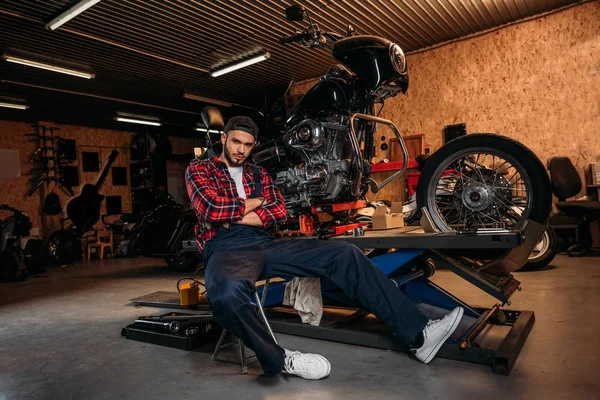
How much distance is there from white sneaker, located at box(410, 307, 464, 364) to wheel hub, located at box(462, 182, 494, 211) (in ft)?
3.03

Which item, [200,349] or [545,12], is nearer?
[200,349]

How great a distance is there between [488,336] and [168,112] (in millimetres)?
9200

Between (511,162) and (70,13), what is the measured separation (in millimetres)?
4998

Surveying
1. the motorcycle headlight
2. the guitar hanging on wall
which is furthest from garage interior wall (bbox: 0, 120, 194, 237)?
the motorcycle headlight

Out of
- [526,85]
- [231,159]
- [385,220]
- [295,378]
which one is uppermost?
[526,85]

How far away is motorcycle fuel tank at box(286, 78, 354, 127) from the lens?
3053mm

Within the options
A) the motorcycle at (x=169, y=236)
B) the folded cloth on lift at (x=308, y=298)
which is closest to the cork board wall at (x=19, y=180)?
the motorcycle at (x=169, y=236)

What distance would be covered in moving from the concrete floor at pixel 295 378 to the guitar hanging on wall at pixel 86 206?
722 centimetres

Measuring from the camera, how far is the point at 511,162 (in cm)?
250

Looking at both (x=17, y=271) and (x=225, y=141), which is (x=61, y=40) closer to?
(x=17, y=271)

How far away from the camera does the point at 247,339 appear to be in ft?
5.59

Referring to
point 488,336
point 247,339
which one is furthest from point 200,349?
point 488,336

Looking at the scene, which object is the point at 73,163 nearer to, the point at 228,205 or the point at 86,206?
the point at 86,206

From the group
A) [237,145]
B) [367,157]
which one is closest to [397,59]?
[367,157]
